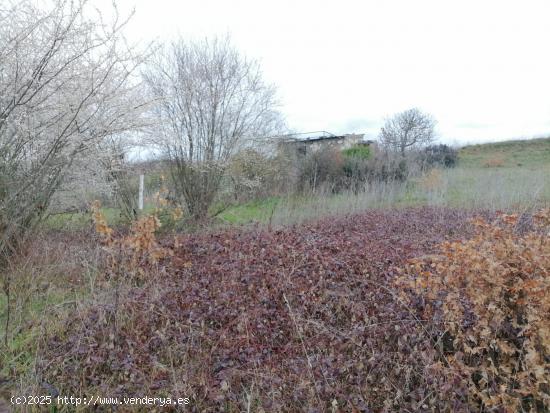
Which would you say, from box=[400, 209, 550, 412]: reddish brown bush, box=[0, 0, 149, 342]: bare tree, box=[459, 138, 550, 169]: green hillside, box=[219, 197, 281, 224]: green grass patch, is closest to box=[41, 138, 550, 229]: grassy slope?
box=[219, 197, 281, 224]: green grass patch

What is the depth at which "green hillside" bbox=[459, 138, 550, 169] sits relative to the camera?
20.8 meters

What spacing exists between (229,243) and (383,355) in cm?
269

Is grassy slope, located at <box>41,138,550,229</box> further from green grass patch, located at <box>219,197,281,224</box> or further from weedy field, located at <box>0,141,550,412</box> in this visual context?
weedy field, located at <box>0,141,550,412</box>

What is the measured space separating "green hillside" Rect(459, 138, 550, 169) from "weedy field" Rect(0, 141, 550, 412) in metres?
19.3

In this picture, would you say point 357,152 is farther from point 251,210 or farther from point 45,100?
point 45,100

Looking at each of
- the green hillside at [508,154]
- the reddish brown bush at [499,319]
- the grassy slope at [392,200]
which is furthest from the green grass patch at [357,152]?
the reddish brown bush at [499,319]

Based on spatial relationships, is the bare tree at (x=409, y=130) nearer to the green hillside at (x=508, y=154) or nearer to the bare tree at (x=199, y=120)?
the green hillside at (x=508, y=154)

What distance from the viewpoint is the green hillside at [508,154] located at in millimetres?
20812

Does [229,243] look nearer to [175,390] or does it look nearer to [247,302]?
[247,302]

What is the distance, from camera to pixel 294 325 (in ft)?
9.32

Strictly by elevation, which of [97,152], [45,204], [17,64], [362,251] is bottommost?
[362,251]

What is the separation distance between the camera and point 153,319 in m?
2.99

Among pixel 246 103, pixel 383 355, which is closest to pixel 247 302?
pixel 383 355

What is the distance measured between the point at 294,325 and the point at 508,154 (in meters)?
26.3
